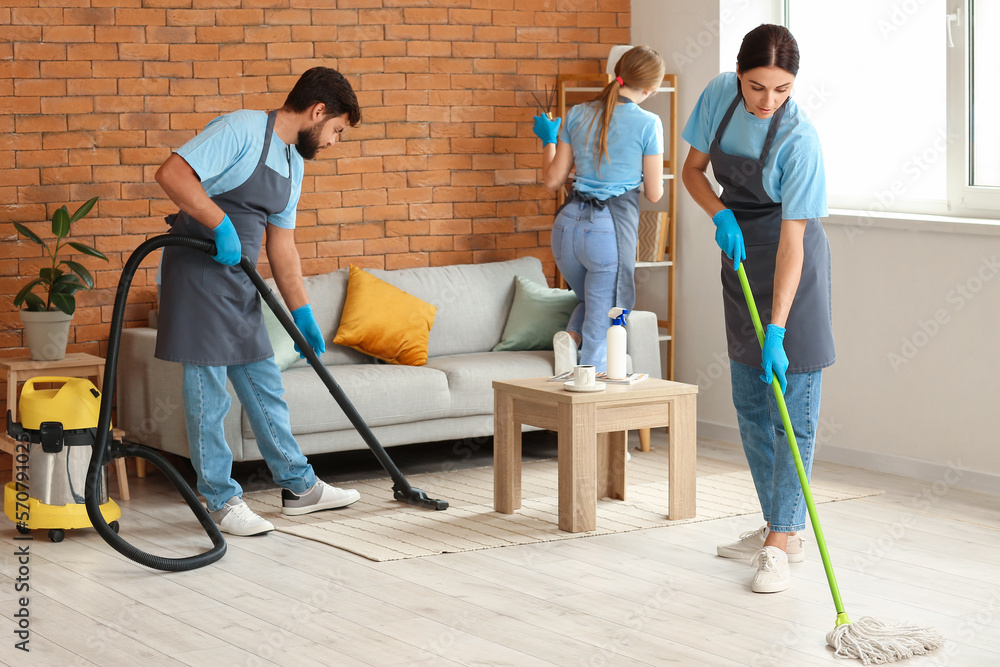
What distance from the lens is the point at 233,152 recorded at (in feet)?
12.2

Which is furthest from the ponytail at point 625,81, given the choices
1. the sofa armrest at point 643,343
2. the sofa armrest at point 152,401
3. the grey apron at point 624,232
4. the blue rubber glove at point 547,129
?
the sofa armrest at point 152,401

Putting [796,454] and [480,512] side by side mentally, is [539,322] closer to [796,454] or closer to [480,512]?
[480,512]

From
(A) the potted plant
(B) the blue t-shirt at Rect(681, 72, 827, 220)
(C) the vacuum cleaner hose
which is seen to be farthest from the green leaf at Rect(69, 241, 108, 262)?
(B) the blue t-shirt at Rect(681, 72, 827, 220)

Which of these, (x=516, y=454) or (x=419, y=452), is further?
(x=419, y=452)

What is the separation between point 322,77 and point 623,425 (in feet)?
4.68

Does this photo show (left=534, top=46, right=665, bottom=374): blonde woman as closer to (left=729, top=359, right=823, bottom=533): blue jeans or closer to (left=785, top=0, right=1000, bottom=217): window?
(left=785, top=0, right=1000, bottom=217): window

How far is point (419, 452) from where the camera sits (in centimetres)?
→ 526

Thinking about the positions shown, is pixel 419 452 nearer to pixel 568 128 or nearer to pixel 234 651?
pixel 568 128

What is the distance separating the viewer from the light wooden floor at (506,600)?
9.41ft

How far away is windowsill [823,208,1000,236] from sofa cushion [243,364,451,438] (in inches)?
67.4

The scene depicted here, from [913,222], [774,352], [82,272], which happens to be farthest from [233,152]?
[913,222]

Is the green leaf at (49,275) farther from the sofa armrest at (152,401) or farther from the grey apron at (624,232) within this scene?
the grey apron at (624,232)

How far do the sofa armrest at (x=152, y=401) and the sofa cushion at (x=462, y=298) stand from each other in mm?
1030

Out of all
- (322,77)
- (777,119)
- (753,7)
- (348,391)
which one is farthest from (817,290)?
(753,7)
